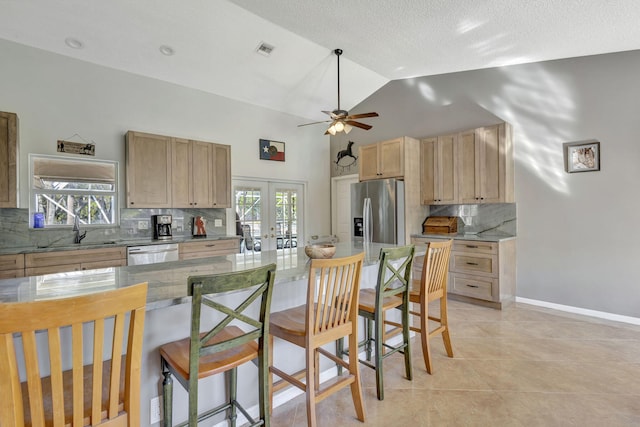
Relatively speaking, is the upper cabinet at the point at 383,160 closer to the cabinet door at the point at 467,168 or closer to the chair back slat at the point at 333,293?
the cabinet door at the point at 467,168

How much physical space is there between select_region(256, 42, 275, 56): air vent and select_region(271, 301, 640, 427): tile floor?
3905mm

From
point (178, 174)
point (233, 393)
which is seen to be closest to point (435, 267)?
point (233, 393)

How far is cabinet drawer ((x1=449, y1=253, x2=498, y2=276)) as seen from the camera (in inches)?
152

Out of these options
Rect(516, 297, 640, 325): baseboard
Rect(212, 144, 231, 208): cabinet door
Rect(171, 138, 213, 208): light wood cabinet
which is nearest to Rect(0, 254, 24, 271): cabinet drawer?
Rect(171, 138, 213, 208): light wood cabinet

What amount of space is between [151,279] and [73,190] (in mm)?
3108

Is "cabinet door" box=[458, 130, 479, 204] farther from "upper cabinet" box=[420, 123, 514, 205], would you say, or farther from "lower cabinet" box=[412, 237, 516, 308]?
"lower cabinet" box=[412, 237, 516, 308]

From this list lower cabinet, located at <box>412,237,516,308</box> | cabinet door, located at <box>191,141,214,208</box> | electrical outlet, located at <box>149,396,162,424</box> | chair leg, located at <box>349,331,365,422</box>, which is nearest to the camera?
electrical outlet, located at <box>149,396,162,424</box>

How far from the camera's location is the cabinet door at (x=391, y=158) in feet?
15.5

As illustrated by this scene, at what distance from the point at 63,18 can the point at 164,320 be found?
143 inches

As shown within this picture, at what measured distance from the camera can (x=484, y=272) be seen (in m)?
3.95

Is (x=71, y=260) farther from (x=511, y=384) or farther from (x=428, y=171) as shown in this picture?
(x=428, y=171)

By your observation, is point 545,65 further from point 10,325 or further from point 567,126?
point 10,325

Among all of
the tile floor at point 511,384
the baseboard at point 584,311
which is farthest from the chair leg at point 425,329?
the baseboard at point 584,311

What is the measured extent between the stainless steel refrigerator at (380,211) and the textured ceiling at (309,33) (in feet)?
5.39
